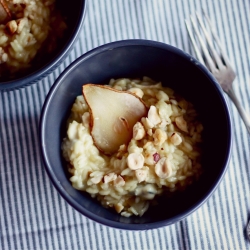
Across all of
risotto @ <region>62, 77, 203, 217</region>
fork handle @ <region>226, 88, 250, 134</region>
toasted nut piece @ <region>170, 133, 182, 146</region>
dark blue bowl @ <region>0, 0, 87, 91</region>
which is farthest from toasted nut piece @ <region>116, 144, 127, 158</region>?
fork handle @ <region>226, 88, 250, 134</region>

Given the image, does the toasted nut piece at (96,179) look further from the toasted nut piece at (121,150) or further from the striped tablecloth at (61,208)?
the striped tablecloth at (61,208)

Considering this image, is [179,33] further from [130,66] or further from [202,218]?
[202,218]

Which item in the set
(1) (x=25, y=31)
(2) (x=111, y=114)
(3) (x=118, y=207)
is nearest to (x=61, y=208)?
(3) (x=118, y=207)

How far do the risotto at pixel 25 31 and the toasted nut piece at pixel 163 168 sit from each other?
41cm

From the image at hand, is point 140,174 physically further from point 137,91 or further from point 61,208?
point 61,208

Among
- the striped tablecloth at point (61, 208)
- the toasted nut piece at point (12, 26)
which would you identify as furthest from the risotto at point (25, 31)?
the striped tablecloth at point (61, 208)

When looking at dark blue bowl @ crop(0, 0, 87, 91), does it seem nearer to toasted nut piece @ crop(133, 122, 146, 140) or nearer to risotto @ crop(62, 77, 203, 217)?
risotto @ crop(62, 77, 203, 217)

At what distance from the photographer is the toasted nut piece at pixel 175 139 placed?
104 cm

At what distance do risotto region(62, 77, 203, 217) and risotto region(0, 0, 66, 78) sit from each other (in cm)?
18

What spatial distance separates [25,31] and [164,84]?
37cm

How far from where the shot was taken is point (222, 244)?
1251mm

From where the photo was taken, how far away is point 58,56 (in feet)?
3.54

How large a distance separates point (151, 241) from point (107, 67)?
0.48 metres

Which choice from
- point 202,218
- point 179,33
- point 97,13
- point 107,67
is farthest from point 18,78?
point 202,218
